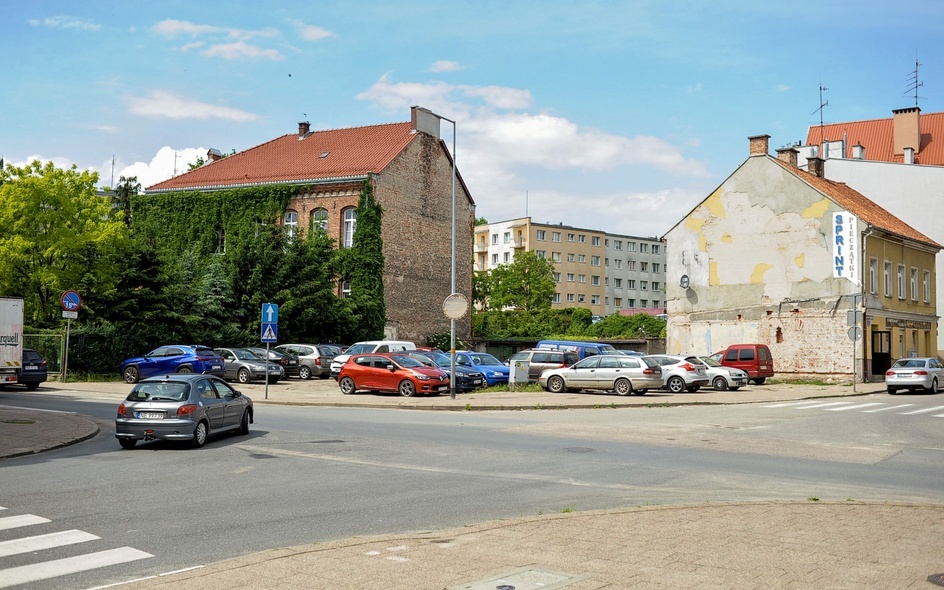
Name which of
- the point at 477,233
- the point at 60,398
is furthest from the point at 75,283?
the point at 477,233

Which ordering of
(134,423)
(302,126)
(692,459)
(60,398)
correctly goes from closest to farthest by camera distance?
1. (692,459)
2. (134,423)
3. (60,398)
4. (302,126)

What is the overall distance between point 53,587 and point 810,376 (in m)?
39.5

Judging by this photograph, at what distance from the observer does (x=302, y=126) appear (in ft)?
196

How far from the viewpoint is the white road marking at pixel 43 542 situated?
7.67 m

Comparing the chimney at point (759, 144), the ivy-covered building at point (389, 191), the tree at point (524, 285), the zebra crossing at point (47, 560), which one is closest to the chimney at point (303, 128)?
the ivy-covered building at point (389, 191)

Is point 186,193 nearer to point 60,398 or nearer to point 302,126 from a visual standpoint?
point 302,126

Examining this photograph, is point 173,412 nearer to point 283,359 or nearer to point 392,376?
point 392,376

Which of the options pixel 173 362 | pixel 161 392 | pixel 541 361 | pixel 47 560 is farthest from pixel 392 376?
pixel 47 560

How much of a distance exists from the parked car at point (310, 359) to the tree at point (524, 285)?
53.8m

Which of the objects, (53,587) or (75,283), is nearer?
(53,587)

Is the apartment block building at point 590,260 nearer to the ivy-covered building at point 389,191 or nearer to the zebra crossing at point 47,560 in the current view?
the ivy-covered building at point 389,191

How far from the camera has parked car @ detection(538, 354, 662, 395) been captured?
2875 cm

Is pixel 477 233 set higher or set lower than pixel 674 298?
higher

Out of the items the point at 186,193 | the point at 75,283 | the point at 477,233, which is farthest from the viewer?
the point at 477,233
